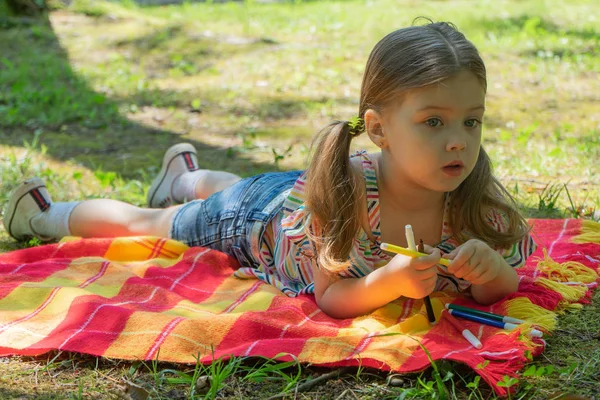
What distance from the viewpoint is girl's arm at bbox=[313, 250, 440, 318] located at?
2154 millimetres

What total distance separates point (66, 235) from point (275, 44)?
13.7 feet

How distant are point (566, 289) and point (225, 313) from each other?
1.12 m

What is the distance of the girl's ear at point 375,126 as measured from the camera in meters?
2.33

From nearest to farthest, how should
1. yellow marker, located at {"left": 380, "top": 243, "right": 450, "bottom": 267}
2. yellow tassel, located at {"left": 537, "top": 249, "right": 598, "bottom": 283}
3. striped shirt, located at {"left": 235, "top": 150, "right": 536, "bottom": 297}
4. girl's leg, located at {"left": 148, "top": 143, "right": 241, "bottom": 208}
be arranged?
1. yellow marker, located at {"left": 380, "top": 243, "right": 450, "bottom": 267}
2. striped shirt, located at {"left": 235, "top": 150, "right": 536, "bottom": 297}
3. yellow tassel, located at {"left": 537, "top": 249, "right": 598, "bottom": 283}
4. girl's leg, located at {"left": 148, "top": 143, "right": 241, "bottom": 208}

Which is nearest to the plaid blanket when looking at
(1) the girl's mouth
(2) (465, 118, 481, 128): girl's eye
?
(1) the girl's mouth

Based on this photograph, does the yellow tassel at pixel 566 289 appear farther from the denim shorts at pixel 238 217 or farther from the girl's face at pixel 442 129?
the denim shorts at pixel 238 217

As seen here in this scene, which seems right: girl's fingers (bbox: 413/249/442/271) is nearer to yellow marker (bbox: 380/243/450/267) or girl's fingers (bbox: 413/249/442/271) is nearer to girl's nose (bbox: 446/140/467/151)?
yellow marker (bbox: 380/243/450/267)

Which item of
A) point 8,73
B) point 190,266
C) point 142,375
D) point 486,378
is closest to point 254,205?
point 190,266

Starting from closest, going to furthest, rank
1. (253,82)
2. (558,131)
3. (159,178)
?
(159,178) < (558,131) < (253,82)

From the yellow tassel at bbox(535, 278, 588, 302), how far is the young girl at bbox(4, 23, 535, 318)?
118 mm

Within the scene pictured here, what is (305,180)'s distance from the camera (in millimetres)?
2523

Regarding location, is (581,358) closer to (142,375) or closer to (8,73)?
(142,375)

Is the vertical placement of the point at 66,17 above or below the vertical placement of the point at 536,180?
above

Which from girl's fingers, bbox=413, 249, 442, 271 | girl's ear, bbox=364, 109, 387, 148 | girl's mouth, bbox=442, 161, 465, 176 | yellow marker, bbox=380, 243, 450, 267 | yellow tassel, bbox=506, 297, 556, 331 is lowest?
yellow tassel, bbox=506, 297, 556, 331
